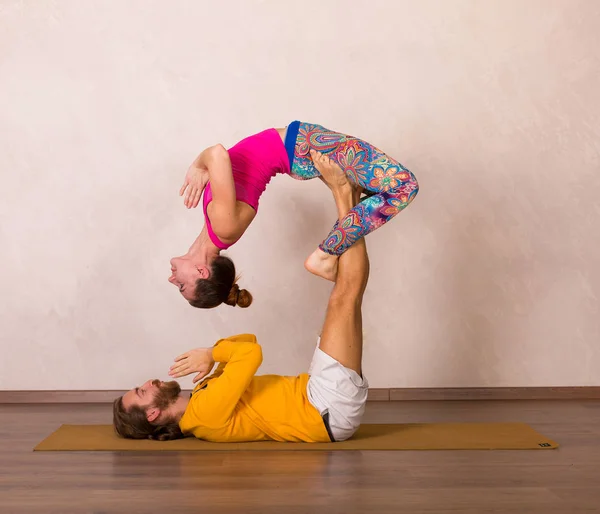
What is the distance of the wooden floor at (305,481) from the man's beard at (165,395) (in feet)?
0.76

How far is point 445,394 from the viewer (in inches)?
173

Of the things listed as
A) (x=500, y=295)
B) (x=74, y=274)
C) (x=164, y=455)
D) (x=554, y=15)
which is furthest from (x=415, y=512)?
(x=554, y=15)

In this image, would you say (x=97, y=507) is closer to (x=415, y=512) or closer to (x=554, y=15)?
(x=415, y=512)

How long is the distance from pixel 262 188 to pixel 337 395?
3.24 ft

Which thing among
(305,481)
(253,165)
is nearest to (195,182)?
(253,165)

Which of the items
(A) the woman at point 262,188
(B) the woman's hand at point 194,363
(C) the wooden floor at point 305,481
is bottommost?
(C) the wooden floor at point 305,481

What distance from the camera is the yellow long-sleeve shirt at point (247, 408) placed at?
3057mm

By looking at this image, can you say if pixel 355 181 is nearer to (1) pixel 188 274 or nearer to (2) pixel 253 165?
(2) pixel 253 165

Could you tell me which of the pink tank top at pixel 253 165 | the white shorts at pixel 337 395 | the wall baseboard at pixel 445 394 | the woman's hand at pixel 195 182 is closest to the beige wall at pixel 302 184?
the wall baseboard at pixel 445 394

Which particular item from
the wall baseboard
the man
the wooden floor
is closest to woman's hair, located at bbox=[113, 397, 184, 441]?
the man

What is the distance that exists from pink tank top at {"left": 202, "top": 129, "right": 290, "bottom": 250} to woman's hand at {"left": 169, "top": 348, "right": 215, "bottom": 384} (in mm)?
492

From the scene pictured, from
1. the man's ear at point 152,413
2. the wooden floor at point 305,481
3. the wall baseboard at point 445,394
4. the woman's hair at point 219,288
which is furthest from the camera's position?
the wall baseboard at point 445,394

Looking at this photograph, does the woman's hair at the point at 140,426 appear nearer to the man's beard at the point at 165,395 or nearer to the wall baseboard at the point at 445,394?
the man's beard at the point at 165,395

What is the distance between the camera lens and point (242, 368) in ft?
10.0
